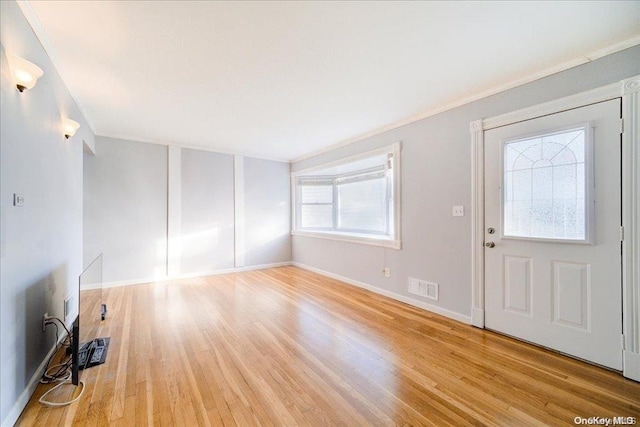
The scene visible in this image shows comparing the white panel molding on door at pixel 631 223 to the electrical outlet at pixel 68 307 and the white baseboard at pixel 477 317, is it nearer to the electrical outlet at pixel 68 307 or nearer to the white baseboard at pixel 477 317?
the white baseboard at pixel 477 317

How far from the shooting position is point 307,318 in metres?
3.01

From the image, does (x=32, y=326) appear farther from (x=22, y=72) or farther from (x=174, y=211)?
(x=174, y=211)

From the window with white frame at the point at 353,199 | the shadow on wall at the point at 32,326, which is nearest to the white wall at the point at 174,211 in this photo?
the window with white frame at the point at 353,199

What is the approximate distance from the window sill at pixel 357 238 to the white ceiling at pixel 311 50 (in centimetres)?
173

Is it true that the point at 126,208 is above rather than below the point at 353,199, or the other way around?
below

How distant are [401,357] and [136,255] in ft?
14.5

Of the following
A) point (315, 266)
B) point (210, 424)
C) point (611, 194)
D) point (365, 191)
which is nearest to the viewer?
point (210, 424)

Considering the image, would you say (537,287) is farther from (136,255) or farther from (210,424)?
(136,255)

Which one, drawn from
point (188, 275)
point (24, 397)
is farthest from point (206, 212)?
point (24, 397)

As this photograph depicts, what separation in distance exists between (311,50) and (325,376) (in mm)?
2503

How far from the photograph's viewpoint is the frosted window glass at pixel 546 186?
7.04 feet

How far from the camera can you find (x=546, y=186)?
7.58ft

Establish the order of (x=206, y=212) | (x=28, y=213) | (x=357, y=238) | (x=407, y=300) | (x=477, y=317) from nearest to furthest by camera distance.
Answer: (x=28, y=213), (x=477, y=317), (x=407, y=300), (x=357, y=238), (x=206, y=212)

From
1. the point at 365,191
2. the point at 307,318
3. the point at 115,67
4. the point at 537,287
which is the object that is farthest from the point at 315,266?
the point at 115,67
